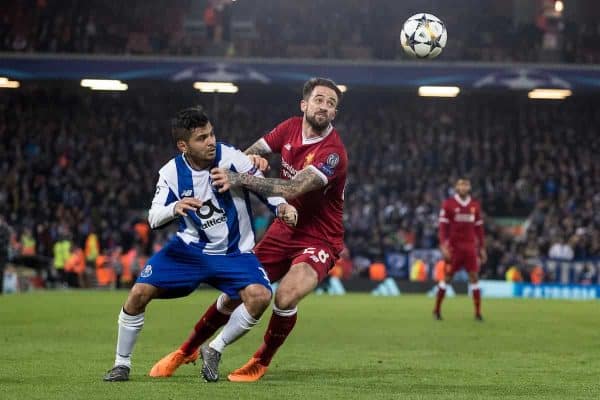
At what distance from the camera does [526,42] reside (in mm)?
30766

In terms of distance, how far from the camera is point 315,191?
312 inches

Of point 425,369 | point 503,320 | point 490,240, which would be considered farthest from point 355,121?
point 425,369

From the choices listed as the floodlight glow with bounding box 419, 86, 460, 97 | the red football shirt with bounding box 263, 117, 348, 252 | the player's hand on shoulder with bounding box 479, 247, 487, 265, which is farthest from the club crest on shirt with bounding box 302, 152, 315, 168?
the floodlight glow with bounding box 419, 86, 460, 97

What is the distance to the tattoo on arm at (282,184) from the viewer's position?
7.07 m

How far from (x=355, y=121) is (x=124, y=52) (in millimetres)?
7630

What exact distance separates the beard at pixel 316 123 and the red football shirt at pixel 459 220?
816 centimetres

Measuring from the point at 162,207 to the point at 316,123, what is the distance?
1.55 metres

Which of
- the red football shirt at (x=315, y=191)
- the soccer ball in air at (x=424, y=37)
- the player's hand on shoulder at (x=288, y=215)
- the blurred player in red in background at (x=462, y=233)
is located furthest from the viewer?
the blurred player in red in background at (x=462, y=233)

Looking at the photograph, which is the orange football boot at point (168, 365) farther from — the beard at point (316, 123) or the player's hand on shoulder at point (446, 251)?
the player's hand on shoulder at point (446, 251)

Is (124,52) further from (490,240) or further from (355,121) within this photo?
(490,240)

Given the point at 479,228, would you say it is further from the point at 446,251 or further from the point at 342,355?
the point at 342,355

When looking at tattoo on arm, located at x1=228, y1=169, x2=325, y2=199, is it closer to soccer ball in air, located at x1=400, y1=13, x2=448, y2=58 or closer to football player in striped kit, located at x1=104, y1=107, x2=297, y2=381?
football player in striped kit, located at x1=104, y1=107, x2=297, y2=381

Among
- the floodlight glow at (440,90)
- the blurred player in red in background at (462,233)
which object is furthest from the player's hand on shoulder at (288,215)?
the floodlight glow at (440,90)

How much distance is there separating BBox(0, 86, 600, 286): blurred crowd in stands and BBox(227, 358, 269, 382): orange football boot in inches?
680
